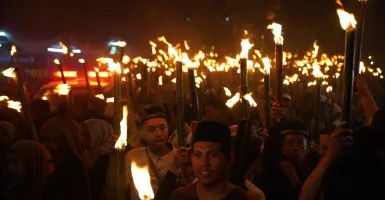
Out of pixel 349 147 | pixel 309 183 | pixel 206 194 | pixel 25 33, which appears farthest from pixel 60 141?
pixel 25 33

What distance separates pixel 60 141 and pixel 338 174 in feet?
12.2

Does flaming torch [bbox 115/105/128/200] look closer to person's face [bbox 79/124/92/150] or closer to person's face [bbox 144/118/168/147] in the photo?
person's face [bbox 144/118/168/147]

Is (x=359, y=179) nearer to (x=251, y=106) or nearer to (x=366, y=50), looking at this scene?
(x=251, y=106)

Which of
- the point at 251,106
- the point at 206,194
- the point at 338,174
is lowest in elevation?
the point at 206,194

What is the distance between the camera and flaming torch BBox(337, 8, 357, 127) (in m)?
3.18

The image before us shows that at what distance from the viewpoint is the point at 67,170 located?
5.82 m

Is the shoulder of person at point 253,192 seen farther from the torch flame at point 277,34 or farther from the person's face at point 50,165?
the person's face at point 50,165

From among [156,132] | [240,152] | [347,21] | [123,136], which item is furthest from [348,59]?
[156,132]

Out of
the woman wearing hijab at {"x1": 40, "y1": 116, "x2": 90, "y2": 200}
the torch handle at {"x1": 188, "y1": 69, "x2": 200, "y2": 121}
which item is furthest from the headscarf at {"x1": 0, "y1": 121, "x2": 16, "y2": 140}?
the torch handle at {"x1": 188, "y1": 69, "x2": 200, "y2": 121}

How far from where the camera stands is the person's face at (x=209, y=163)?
3865 mm

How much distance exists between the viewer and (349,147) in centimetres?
354

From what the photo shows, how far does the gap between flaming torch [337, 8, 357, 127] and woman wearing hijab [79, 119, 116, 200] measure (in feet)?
12.5

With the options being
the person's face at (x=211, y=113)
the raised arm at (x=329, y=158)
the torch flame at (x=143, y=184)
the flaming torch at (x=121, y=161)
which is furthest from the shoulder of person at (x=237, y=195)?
the person's face at (x=211, y=113)

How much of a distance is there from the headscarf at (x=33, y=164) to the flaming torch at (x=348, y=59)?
367 centimetres
